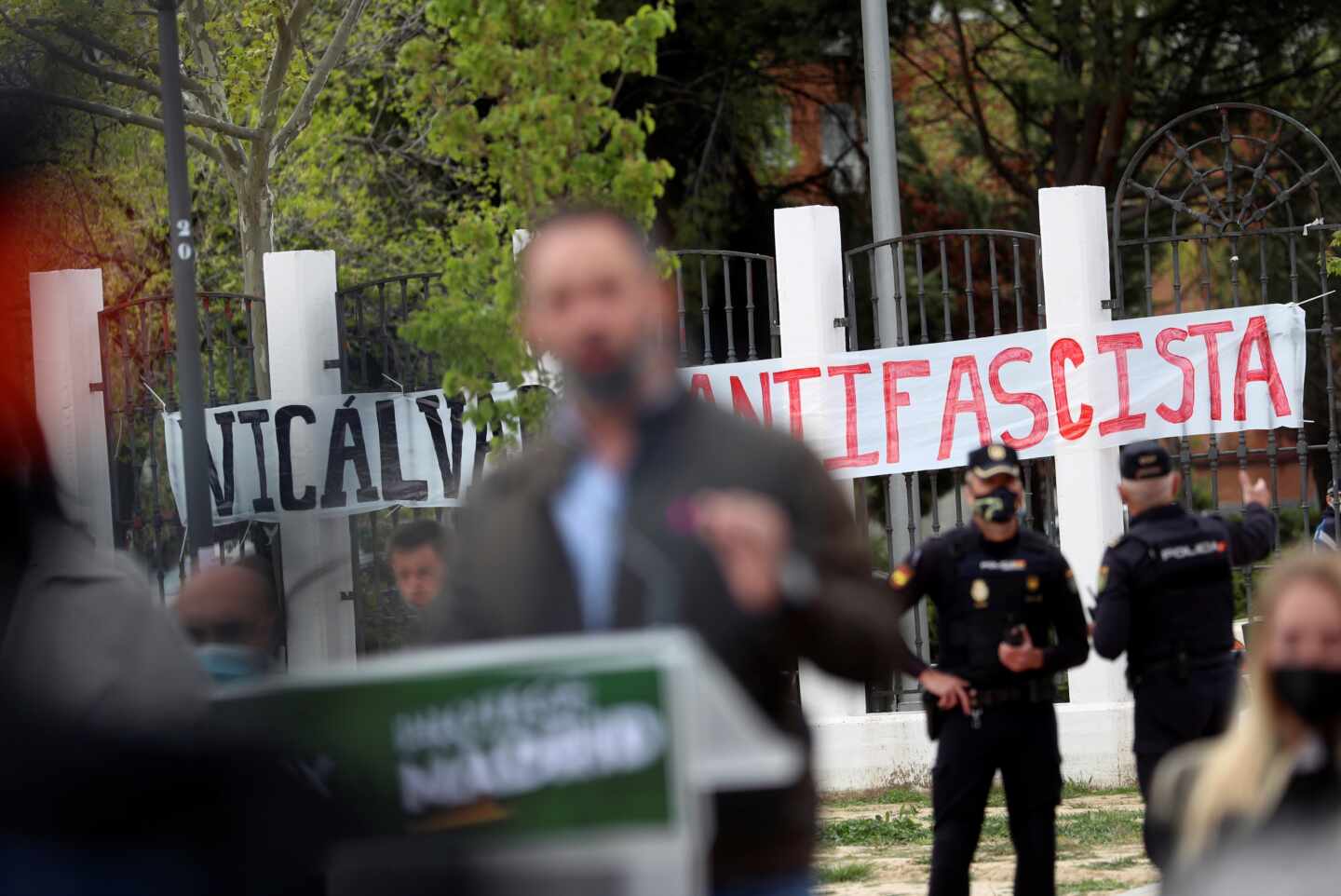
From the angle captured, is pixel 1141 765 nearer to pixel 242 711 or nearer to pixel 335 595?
pixel 242 711

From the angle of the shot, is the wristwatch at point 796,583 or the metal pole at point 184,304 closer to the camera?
the wristwatch at point 796,583

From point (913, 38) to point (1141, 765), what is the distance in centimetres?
1454

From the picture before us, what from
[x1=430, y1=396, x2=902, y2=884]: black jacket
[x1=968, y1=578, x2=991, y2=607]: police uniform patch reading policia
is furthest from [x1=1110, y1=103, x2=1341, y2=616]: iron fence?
[x1=430, y1=396, x2=902, y2=884]: black jacket

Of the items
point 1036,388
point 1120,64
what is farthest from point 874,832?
point 1120,64

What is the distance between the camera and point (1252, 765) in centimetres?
313

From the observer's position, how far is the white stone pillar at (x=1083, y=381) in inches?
425

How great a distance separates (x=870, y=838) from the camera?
9906 mm

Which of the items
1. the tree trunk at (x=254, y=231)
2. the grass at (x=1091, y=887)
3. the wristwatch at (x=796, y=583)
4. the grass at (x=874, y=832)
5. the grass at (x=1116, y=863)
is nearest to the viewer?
the wristwatch at (x=796, y=583)

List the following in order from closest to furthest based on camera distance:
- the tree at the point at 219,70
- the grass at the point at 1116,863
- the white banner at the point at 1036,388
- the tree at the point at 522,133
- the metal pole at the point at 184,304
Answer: the tree at the point at 522,133 < the grass at the point at 1116,863 < the metal pole at the point at 184,304 < the white banner at the point at 1036,388 < the tree at the point at 219,70

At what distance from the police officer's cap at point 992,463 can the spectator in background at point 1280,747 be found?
3.46 metres

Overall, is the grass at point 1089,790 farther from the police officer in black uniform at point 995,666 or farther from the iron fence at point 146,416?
the iron fence at point 146,416

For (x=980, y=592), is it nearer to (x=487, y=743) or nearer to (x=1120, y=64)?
(x=487, y=743)

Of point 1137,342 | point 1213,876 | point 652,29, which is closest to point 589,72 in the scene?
point 652,29

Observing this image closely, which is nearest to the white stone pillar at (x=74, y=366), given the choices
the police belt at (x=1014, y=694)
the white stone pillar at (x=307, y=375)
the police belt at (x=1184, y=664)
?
the white stone pillar at (x=307, y=375)
